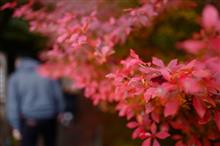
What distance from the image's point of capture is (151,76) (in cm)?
187

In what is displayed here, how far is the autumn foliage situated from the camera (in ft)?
5.23

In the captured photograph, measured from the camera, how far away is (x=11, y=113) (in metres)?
5.25

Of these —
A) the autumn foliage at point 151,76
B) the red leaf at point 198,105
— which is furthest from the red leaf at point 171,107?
the red leaf at point 198,105

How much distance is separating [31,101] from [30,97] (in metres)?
0.05

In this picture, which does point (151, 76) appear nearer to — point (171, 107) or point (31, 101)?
point (171, 107)

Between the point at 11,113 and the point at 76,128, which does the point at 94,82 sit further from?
the point at 76,128

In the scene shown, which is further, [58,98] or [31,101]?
[58,98]

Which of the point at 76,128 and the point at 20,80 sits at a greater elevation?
the point at 20,80

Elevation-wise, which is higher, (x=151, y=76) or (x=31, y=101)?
(x=151, y=76)

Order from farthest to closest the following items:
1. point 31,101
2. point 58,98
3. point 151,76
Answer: point 58,98 → point 31,101 → point 151,76

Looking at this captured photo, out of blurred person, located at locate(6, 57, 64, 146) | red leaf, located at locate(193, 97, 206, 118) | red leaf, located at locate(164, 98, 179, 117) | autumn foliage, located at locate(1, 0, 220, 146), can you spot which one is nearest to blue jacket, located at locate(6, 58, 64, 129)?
blurred person, located at locate(6, 57, 64, 146)

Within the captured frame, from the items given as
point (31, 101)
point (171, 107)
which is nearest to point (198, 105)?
point (171, 107)

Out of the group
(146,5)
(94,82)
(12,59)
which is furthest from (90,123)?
(146,5)

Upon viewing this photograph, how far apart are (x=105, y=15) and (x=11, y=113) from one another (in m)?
2.19
